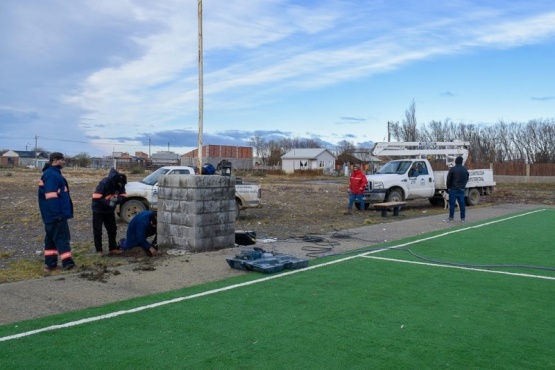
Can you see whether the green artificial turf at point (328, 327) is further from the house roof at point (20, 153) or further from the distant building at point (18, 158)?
the house roof at point (20, 153)

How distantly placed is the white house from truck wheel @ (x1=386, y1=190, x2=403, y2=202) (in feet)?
242

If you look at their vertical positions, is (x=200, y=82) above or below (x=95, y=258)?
above

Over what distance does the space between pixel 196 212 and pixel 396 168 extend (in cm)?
1330

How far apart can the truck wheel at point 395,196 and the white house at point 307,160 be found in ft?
242

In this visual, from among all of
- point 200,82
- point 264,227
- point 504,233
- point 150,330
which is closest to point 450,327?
point 150,330

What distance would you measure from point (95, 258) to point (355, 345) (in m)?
6.58

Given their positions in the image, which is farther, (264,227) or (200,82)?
(264,227)

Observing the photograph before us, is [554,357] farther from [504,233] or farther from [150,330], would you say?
[504,233]

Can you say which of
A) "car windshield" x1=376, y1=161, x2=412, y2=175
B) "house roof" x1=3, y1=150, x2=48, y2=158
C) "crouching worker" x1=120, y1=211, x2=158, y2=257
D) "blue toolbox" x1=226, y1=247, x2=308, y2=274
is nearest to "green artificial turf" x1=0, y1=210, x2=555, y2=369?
"blue toolbox" x1=226, y1=247, x2=308, y2=274

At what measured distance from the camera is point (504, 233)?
13844 millimetres

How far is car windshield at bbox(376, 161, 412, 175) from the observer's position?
2162cm

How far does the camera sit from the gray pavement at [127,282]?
6.68m

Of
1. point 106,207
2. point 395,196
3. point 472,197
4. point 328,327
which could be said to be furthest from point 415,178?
point 328,327

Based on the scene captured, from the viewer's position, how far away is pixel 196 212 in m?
10.3
